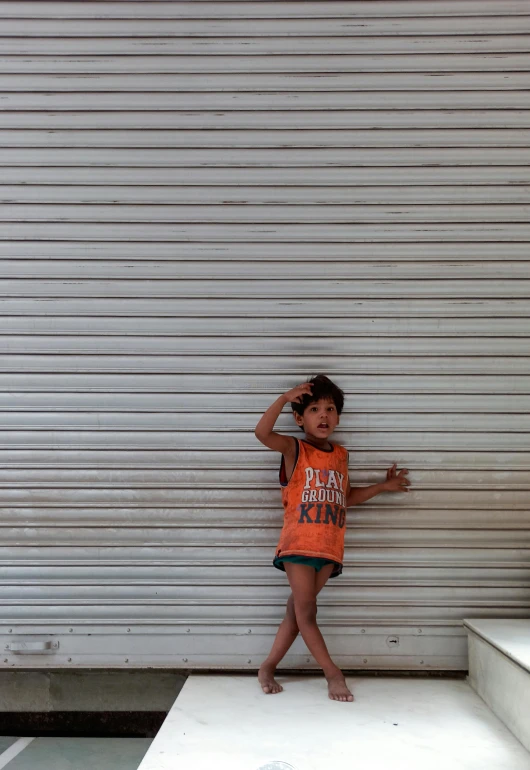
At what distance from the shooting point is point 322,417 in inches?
119

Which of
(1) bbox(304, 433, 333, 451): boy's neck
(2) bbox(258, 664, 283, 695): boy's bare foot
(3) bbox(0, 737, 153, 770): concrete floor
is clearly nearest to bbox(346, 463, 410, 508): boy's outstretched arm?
(1) bbox(304, 433, 333, 451): boy's neck

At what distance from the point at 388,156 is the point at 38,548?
2793 mm

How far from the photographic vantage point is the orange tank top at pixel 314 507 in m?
2.94

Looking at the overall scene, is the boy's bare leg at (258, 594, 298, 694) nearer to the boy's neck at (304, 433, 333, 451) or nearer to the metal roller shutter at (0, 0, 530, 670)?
the metal roller shutter at (0, 0, 530, 670)

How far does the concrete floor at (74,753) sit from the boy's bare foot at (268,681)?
0.69 metres

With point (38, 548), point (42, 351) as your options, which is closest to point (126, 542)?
point (38, 548)

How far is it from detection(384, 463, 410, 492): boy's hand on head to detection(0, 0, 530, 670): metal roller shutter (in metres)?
0.05

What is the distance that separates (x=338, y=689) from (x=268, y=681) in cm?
34

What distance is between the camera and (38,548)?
127 inches

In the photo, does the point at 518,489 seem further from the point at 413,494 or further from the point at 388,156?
the point at 388,156

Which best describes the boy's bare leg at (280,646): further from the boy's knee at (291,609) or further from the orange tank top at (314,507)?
the orange tank top at (314,507)

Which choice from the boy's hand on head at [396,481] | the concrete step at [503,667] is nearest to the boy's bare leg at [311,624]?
the boy's hand on head at [396,481]

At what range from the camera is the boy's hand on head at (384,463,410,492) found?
10.2 feet

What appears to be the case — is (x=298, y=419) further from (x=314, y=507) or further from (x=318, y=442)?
(x=314, y=507)
